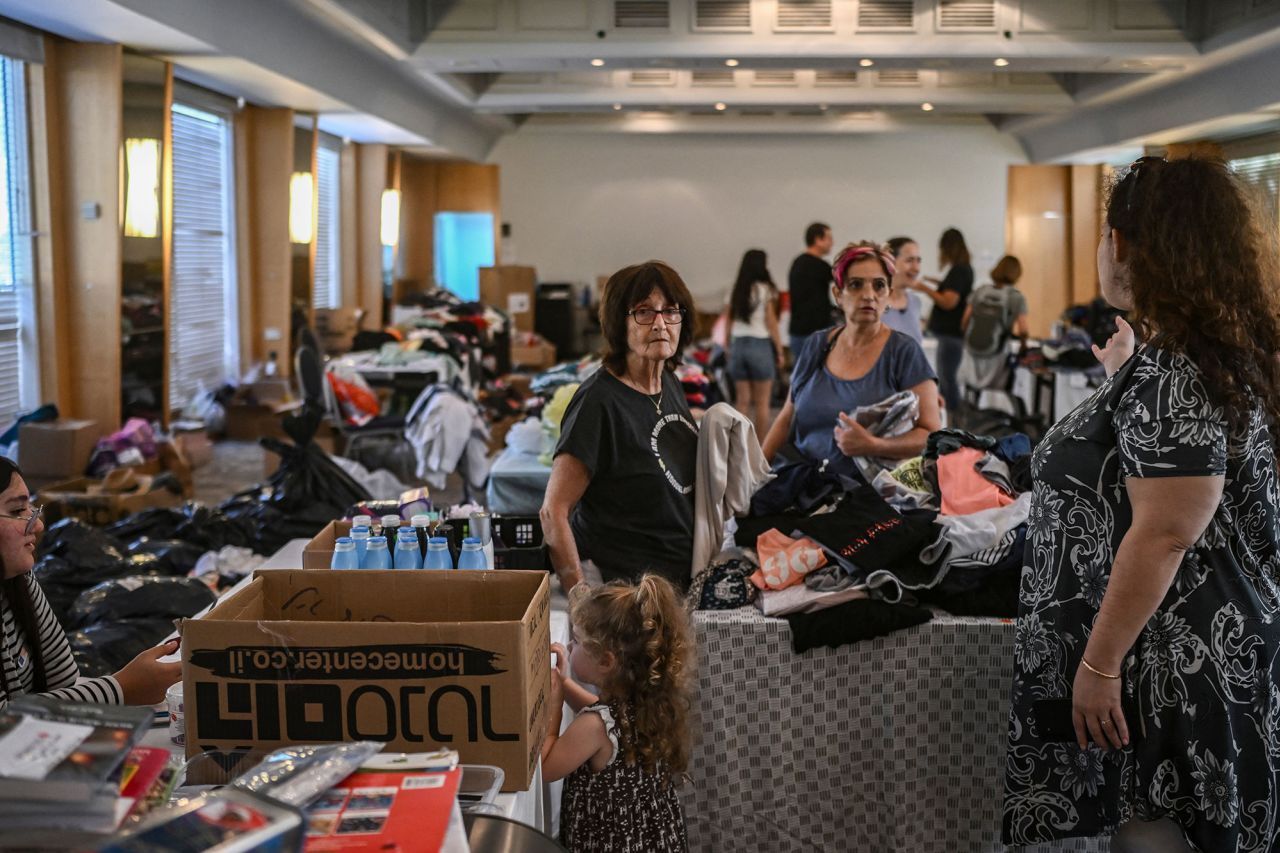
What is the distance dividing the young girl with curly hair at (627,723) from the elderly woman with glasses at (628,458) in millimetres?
569

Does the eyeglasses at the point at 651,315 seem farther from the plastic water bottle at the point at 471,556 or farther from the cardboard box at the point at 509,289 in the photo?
the cardboard box at the point at 509,289

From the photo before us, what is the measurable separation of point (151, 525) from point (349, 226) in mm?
7820

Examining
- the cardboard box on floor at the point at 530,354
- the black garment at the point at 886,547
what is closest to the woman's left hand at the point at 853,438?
the black garment at the point at 886,547

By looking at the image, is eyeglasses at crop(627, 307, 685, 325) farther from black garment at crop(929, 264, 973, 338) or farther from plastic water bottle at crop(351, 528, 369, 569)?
black garment at crop(929, 264, 973, 338)

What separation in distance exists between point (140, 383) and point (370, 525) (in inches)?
228

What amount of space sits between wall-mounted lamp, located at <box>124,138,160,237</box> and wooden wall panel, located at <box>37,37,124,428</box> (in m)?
0.18

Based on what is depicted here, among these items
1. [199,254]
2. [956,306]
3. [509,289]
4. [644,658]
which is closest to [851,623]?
[644,658]

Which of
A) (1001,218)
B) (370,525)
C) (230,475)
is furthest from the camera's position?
(1001,218)

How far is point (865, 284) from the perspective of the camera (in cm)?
360

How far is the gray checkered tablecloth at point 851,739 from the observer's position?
2914mm

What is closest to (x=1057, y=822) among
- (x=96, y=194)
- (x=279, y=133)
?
(x=96, y=194)

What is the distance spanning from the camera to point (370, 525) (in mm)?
2525

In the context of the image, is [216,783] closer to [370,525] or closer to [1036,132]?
[370,525]

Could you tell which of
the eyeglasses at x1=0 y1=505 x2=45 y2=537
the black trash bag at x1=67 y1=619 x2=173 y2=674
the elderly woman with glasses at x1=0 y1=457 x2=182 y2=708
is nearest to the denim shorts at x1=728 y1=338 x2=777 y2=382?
the black trash bag at x1=67 y1=619 x2=173 y2=674
